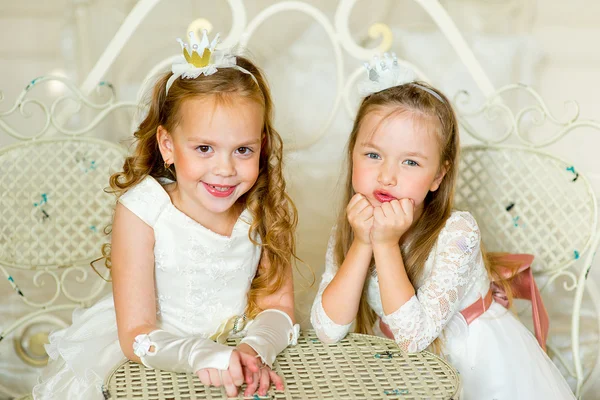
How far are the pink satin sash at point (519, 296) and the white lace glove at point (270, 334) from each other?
12.7 inches

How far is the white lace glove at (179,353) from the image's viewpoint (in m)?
1.42

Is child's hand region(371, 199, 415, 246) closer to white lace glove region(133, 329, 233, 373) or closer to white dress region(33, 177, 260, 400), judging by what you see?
white dress region(33, 177, 260, 400)

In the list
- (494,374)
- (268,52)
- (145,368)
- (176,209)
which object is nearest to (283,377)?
(145,368)

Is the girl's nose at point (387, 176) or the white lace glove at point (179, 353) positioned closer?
the white lace glove at point (179, 353)

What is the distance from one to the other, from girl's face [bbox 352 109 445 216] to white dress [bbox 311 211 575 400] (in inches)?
5.9

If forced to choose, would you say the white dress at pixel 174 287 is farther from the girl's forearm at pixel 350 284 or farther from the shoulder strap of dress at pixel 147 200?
the girl's forearm at pixel 350 284

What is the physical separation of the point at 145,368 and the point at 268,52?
1.34 metres

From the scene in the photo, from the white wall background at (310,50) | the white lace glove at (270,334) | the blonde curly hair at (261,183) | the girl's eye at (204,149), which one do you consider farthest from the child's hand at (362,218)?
the white wall background at (310,50)

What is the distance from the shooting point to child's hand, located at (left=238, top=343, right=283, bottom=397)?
139 centimetres

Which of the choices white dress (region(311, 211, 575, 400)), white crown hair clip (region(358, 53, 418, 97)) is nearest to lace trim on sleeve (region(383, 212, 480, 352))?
white dress (region(311, 211, 575, 400))

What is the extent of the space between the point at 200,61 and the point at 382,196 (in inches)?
20.5

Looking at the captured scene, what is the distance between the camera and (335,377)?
1.47 metres

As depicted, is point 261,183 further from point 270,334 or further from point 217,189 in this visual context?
point 270,334

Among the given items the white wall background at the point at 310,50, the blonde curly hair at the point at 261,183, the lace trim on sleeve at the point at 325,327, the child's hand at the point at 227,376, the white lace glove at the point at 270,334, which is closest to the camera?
the child's hand at the point at 227,376
